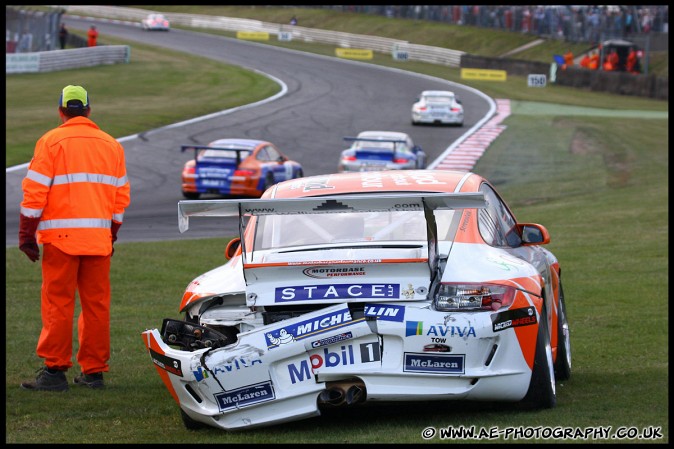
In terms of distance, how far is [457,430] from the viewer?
5.45 meters

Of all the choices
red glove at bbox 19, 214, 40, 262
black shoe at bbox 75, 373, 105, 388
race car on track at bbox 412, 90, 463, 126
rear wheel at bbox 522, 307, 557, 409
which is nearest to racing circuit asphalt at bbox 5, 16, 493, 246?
race car on track at bbox 412, 90, 463, 126

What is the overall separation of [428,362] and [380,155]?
22388 millimetres

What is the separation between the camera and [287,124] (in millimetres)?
38938

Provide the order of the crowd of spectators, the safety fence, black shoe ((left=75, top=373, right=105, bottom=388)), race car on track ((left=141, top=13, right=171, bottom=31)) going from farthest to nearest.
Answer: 1. race car on track ((left=141, top=13, right=171, bottom=31))
2. the safety fence
3. the crowd of spectators
4. black shoe ((left=75, top=373, right=105, bottom=388))

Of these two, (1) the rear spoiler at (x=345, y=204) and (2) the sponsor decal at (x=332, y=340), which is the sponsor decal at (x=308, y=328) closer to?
(2) the sponsor decal at (x=332, y=340)

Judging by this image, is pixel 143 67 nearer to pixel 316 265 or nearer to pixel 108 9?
pixel 108 9

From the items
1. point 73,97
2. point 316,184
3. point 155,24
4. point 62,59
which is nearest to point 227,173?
point 73,97

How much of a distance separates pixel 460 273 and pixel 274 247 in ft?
3.78

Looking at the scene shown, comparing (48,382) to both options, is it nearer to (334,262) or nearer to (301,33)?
(334,262)

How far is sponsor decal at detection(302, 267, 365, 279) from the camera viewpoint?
5.74 metres

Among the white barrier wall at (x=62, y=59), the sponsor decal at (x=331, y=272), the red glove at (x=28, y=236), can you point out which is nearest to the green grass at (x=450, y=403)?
the sponsor decal at (x=331, y=272)

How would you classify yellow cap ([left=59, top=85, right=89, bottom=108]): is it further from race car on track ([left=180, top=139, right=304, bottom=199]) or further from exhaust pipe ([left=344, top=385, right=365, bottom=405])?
race car on track ([left=180, top=139, right=304, bottom=199])

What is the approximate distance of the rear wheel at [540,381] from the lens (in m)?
5.89

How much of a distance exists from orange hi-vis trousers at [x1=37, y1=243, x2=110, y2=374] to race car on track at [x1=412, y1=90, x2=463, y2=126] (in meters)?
33.4
